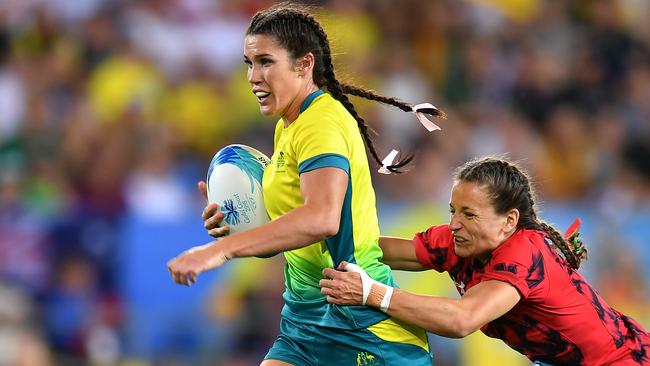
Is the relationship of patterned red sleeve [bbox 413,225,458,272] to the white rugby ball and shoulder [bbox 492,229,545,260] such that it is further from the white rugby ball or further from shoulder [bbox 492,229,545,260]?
the white rugby ball

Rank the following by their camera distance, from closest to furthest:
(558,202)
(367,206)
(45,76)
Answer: (367,206) → (558,202) → (45,76)

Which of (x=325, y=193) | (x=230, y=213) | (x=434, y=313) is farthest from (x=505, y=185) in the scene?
(x=230, y=213)

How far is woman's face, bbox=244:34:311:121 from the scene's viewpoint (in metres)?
4.24

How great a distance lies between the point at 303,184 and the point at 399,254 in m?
0.90

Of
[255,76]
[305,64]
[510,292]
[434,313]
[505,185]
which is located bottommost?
[434,313]

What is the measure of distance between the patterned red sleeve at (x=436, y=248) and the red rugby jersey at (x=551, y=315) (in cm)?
13

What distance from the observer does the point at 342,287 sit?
162 inches

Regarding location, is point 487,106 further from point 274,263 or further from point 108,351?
point 108,351

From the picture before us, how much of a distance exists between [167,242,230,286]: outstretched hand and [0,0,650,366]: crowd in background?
3.86 m

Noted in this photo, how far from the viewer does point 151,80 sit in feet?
30.7

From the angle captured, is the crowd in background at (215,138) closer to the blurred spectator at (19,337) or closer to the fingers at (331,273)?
the blurred spectator at (19,337)

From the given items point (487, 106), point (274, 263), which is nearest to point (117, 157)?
point (274, 263)

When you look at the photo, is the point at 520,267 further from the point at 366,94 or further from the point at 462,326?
the point at 366,94

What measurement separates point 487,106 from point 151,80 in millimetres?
2890
